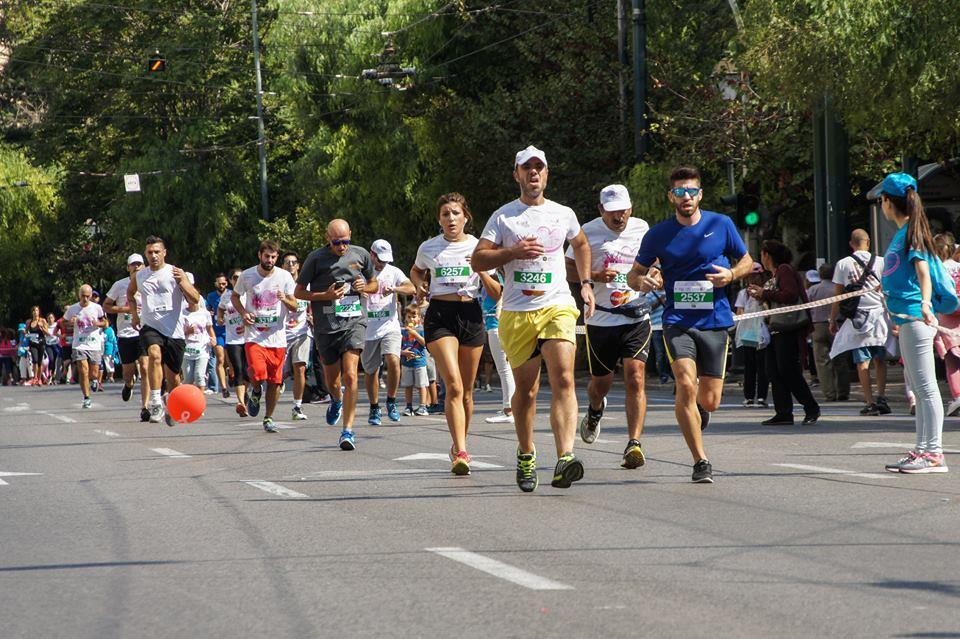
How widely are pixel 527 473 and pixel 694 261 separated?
5.52 ft

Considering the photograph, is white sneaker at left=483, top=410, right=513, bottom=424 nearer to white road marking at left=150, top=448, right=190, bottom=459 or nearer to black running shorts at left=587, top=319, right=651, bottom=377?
white road marking at left=150, top=448, right=190, bottom=459

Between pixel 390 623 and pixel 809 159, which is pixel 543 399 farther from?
pixel 390 623

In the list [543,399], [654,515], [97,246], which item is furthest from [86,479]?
[97,246]

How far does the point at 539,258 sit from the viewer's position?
10.0 m

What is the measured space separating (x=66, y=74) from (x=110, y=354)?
1935 cm

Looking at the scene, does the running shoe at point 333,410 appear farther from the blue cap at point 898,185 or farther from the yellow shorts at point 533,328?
the blue cap at point 898,185

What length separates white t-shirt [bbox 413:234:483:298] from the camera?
39.6 ft

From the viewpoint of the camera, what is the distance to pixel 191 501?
10.3 m

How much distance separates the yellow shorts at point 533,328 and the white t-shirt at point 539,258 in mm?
43

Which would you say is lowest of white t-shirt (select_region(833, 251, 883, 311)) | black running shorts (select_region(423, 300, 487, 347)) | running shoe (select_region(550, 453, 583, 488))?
running shoe (select_region(550, 453, 583, 488))

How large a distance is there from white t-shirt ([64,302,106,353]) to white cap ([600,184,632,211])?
682 inches

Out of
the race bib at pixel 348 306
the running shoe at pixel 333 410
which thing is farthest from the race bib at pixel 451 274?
the running shoe at pixel 333 410

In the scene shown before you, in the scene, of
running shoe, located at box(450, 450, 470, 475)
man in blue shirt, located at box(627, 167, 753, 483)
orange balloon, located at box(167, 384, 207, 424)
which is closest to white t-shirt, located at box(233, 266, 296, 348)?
orange balloon, located at box(167, 384, 207, 424)

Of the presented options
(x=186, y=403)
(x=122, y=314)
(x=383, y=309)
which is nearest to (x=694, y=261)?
(x=383, y=309)
